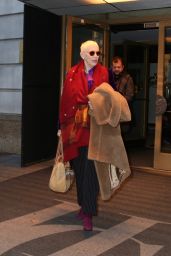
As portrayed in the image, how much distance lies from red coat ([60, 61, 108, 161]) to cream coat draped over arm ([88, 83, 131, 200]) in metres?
0.20

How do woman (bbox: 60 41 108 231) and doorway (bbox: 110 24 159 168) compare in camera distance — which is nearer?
woman (bbox: 60 41 108 231)

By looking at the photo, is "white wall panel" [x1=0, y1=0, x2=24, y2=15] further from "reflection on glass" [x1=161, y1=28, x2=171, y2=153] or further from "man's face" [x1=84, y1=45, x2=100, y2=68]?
"man's face" [x1=84, y1=45, x2=100, y2=68]

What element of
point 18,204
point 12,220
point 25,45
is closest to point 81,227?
point 12,220

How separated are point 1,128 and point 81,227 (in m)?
5.26

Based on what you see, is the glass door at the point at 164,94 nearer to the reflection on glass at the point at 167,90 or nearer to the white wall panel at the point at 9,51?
the reflection on glass at the point at 167,90

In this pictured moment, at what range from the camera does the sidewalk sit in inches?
184

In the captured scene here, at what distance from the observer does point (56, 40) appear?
9188mm

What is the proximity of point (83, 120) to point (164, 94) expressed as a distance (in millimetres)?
3327

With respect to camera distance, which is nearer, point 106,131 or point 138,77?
point 106,131

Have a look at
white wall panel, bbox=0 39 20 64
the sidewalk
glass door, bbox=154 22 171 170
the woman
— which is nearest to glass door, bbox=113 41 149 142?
white wall panel, bbox=0 39 20 64

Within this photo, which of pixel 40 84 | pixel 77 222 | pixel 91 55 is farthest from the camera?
pixel 40 84

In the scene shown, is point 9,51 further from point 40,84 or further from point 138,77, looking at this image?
point 138,77

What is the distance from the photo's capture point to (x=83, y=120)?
5.09 meters

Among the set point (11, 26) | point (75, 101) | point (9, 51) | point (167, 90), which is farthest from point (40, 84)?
point (75, 101)
